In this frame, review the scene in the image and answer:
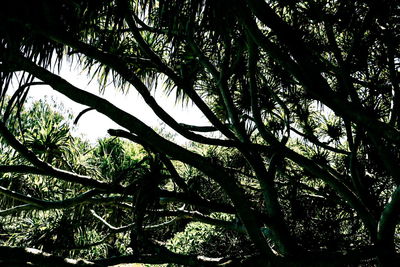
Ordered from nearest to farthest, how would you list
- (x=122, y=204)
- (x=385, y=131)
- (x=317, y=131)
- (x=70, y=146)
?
(x=385, y=131)
(x=122, y=204)
(x=70, y=146)
(x=317, y=131)

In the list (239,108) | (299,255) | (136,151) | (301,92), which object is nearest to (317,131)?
(301,92)

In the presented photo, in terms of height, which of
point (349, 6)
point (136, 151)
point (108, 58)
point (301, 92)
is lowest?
point (108, 58)

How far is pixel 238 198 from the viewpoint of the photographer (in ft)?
3.64

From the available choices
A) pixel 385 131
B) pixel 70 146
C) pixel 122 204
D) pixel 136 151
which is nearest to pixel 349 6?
pixel 385 131

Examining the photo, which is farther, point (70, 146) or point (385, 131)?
point (70, 146)

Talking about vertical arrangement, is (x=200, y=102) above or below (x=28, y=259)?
above

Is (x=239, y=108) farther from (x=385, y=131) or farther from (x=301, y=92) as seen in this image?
(x=385, y=131)

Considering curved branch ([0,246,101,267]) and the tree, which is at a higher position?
the tree

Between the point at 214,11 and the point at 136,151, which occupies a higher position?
the point at 136,151

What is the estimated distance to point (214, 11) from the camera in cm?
111

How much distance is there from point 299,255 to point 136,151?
787 cm

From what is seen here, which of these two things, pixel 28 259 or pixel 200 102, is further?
pixel 200 102

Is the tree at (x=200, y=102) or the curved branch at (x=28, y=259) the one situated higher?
the tree at (x=200, y=102)

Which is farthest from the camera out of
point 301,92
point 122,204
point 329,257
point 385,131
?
point 301,92
